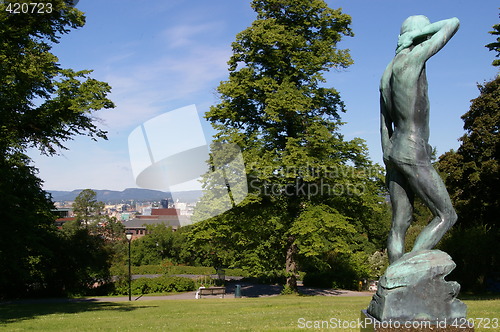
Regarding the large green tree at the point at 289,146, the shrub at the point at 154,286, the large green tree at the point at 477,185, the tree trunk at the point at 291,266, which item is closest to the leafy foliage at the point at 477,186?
the large green tree at the point at 477,185

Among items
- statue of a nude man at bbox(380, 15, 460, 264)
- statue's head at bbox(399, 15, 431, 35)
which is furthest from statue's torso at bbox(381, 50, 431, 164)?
statue's head at bbox(399, 15, 431, 35)

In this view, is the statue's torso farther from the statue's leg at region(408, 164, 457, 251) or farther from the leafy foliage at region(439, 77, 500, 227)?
the leafy foliage at region(439, 77, 500, 227)

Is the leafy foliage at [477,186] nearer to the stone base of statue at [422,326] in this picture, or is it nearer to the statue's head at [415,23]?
the statue's head at [415,23]

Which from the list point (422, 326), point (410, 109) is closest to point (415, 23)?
point (410, 109)

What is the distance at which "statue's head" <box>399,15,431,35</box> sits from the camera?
21.4 ft

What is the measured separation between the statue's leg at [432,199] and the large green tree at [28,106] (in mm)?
13878

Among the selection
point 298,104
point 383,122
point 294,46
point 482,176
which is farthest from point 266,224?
point 383,122

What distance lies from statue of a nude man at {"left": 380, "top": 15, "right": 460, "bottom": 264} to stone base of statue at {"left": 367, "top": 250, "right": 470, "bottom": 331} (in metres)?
0.46

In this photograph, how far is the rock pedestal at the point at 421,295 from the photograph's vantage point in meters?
5.82

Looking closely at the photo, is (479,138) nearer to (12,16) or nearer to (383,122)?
(383,122)

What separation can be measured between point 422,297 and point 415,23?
11.6ft

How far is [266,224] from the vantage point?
2397 centimetres

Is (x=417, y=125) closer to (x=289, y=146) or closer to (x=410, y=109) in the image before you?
(x=410, y=109)

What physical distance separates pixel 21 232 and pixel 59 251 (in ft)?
41.7
